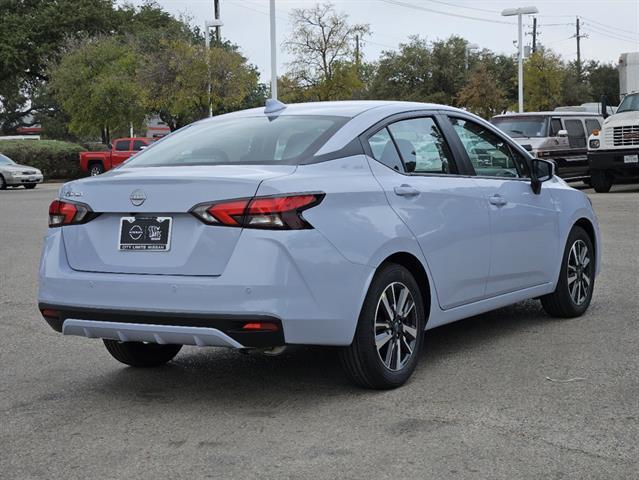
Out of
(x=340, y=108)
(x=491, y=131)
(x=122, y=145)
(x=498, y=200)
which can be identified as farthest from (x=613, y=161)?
(x=122, y=145)

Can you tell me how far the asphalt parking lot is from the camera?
4414mm

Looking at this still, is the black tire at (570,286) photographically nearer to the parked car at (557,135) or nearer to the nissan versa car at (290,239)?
the nissan versa car at (290,239)

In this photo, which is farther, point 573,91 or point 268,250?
point 573,91

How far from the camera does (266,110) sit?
6.45 m

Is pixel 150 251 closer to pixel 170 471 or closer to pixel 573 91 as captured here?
→ pixel 170 471

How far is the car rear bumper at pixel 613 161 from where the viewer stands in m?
22.8

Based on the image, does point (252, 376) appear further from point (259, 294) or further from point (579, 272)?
point (579, 272)

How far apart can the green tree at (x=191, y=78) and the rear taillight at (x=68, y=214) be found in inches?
1592

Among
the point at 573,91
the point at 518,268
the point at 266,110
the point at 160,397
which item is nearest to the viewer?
the point at 160,397

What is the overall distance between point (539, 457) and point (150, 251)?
214 cm

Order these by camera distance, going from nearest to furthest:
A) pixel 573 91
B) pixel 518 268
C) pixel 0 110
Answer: pixel 518 268 → pixel 573 91 → pixel 0 110

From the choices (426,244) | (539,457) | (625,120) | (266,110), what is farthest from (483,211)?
(625,120)

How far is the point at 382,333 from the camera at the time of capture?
5617mm

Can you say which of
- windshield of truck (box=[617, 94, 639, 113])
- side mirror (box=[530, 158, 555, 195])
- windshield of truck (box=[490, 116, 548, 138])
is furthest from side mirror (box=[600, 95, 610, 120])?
side mirror (box=[530, 158, 555, 195])
